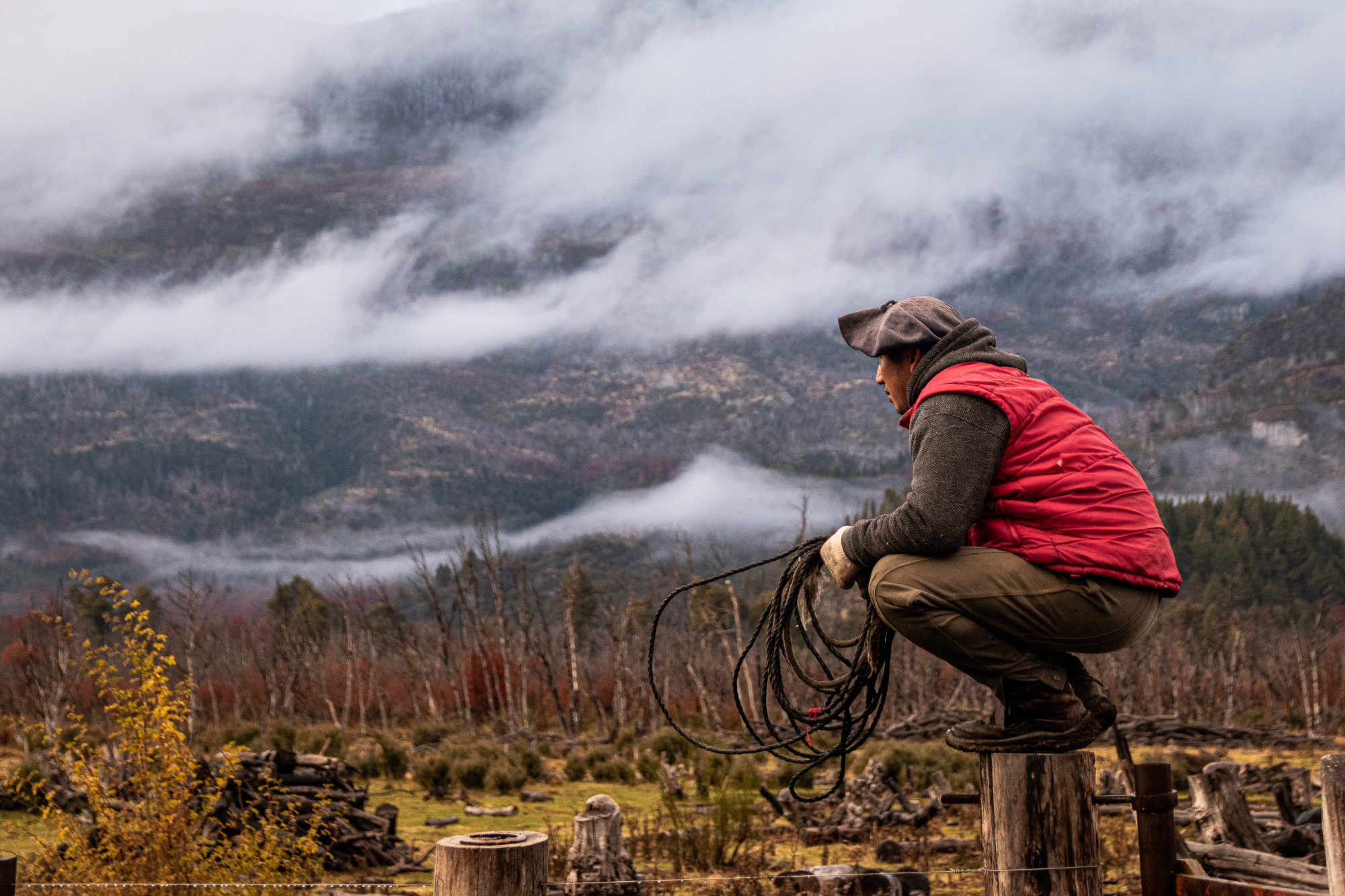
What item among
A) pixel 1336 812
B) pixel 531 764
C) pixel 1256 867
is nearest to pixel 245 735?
pixel 531 764

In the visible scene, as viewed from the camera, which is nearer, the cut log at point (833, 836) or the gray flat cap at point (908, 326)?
the gray flat cap at point (908, 326)

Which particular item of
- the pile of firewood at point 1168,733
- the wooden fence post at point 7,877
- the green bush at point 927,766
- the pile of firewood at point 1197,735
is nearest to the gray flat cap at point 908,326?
the wooden fence post at point 7,877

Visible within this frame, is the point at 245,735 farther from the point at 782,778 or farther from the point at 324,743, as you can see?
the point at 782,778

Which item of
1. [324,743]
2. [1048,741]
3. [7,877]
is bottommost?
[324,743]

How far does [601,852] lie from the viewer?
6730mm

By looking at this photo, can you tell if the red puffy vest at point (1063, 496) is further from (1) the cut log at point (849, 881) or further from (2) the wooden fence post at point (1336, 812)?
(1) the cut log at point (849, 881)

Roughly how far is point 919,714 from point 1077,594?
18.7m

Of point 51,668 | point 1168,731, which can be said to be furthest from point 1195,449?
point 51,668

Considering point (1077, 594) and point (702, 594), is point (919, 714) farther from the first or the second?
point (1077, 594)

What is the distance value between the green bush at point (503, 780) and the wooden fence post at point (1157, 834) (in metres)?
11.3

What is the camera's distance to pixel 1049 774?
252 cm

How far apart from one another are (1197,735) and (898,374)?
68.0 feet

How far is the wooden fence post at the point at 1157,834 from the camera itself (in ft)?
8.80

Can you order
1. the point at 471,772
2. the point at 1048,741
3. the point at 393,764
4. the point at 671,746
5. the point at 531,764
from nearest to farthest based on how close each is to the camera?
the point at 1048,741, the point at 471,772, the point at 393,764, the point at 531,764, the point at 671,746
